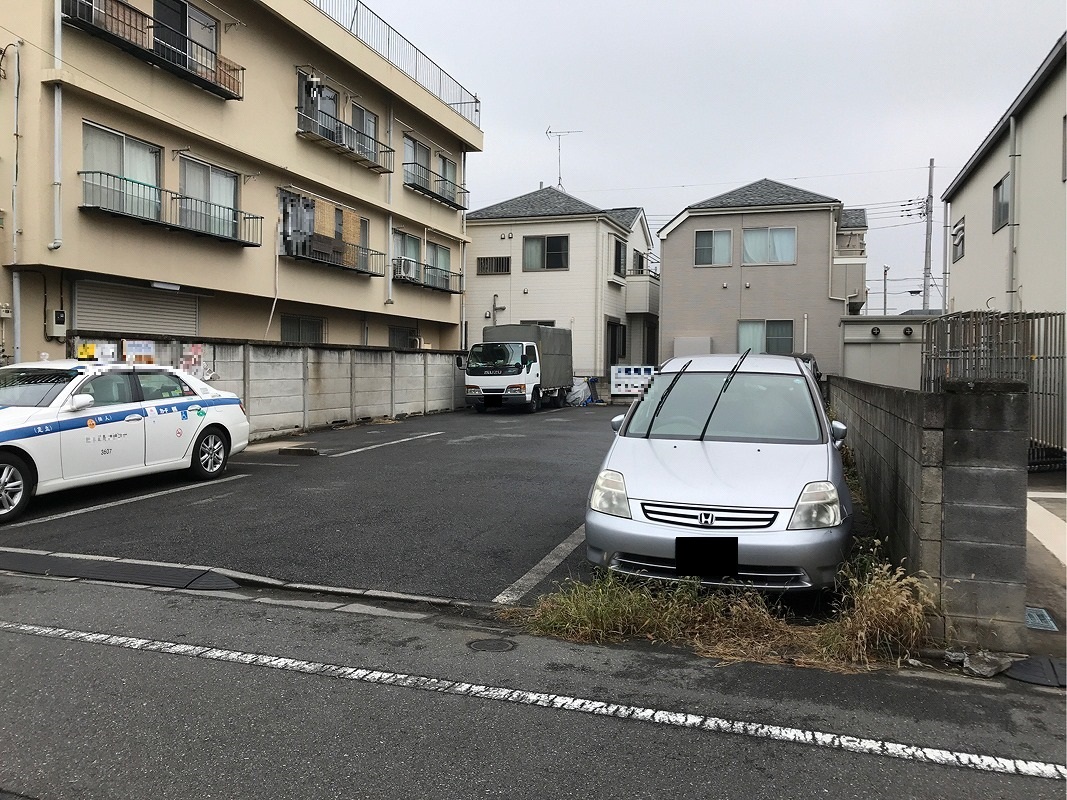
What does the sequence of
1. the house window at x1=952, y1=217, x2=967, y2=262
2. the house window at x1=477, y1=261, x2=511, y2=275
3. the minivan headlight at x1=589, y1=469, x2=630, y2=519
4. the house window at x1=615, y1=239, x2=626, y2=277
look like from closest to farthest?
the minivan headlight at x1=589, y1=469, x2=630, y2=519, the house window at x1=952, y1=217, x2=967, y2=262, the house window at x1=477, y1=261, x2=511, y2=275, the house window at x1=615, y1=239, x2=626, y2=277

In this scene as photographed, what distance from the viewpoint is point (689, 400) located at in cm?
655

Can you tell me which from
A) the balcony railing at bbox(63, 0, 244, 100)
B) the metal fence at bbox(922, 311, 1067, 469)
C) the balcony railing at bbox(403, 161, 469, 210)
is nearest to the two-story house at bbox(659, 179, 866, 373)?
the balcony railing at bbox(403, 161, 469, 210)

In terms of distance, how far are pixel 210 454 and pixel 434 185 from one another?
16.7m

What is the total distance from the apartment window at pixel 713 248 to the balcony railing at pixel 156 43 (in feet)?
54.5

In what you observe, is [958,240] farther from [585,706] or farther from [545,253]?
[585,706]

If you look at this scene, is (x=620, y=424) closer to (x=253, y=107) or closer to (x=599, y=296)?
(x=253, y=107)

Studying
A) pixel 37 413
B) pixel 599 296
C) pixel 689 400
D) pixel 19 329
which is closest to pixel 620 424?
pixel 689 400

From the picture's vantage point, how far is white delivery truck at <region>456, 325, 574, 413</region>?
74.0ft

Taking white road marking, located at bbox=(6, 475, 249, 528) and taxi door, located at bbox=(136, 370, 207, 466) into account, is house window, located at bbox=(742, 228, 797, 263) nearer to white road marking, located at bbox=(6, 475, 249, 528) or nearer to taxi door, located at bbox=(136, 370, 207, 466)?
white road marking, located at bbox=(6, 475, 249, 528)

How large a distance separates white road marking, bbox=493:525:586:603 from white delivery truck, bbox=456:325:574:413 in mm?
15078

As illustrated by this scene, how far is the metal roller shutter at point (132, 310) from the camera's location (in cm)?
1392

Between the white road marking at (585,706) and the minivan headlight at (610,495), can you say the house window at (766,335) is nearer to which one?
the minivan headlight at (610,495)

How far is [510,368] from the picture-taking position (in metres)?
22.6

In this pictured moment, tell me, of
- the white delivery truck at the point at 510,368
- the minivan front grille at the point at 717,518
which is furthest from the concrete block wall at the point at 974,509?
the white delivery truck at the point at 510,368
